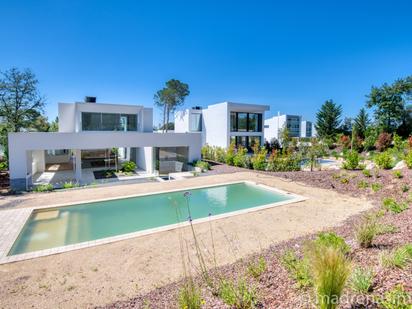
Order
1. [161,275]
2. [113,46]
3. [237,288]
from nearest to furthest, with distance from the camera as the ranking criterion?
1. [237,288]
2. [161,275]
3. [113,46]

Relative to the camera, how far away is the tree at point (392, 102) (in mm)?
30578

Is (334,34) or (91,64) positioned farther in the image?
(91,64)

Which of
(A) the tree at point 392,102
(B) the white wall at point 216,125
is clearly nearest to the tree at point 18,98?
(B) the white wall at point 216,125

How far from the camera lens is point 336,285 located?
2332mm

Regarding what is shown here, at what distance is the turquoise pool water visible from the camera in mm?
6723

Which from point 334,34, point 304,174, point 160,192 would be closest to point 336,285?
point 160,192

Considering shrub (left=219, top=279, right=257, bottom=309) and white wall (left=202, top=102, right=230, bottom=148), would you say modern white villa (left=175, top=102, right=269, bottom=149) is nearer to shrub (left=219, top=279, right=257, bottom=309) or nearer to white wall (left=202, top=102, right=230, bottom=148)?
white wall (left=202, top=102, right=230, bottom=148)

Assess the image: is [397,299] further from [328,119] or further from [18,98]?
[328,119]

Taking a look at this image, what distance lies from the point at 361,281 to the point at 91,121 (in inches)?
745

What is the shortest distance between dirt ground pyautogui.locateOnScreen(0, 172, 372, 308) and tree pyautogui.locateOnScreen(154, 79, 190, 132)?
94.0 ft

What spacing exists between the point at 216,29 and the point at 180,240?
1433 cm

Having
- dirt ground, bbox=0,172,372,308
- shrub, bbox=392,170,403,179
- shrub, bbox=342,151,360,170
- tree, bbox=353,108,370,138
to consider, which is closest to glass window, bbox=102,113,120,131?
dirt ground, bbox=0,172,372,308

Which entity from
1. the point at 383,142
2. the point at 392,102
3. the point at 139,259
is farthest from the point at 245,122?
the point at 139,259

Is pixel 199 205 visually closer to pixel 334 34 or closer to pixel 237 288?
pixel 237 288
